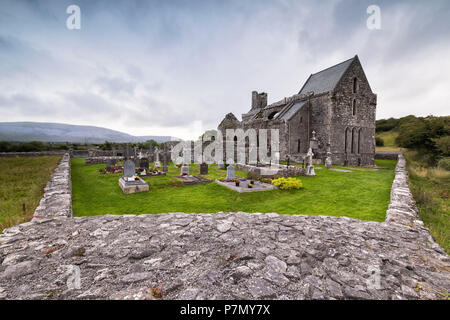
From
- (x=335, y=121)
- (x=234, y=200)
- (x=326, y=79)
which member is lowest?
(x=234, y=200)

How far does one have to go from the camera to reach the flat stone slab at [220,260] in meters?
2.47

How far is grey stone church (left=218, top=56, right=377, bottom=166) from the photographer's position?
2228 cm

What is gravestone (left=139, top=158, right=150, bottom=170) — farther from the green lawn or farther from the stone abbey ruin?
the stone abbey ruin

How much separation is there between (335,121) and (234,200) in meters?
19.5

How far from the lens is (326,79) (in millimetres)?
24812

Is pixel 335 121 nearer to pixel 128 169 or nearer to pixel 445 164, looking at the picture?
pixel 445 164

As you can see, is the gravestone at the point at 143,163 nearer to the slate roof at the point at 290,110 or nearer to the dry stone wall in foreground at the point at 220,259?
the dry stone wall in foreground at the point at 220,259

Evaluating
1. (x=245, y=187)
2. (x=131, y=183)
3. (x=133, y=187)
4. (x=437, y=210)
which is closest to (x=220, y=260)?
(x=245, y=187)

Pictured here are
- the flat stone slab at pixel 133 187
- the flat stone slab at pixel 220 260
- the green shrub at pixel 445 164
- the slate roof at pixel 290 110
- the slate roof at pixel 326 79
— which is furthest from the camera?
the slate roof at pixel 290 110

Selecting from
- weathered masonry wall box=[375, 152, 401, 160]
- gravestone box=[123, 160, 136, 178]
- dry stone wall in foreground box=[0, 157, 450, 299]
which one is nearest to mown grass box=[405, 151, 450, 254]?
dry stone wall in foreground box=[0, 157, 450, 299]

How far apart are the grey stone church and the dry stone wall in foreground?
63.0 feet

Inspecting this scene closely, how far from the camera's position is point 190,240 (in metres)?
3.71

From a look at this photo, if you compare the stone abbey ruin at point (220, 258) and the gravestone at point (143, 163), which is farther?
the gravestone at point (143, 163)

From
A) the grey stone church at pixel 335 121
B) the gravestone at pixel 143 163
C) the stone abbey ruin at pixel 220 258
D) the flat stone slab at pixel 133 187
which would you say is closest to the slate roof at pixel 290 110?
the grey stone church at pixel 335 121
